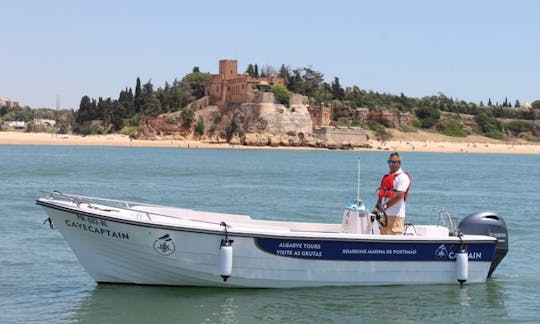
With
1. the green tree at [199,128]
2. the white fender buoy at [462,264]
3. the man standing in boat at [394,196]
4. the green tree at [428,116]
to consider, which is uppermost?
the green tree at [428,116]

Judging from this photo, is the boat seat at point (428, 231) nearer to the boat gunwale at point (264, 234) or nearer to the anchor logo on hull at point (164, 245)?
the boat gunwale at point (264, 234)

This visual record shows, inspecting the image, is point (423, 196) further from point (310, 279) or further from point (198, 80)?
point (198, 80)

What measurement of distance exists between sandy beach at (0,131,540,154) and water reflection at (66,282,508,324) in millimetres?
90245

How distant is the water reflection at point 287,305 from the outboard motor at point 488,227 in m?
0.76

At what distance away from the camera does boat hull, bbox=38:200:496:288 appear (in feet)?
35.2

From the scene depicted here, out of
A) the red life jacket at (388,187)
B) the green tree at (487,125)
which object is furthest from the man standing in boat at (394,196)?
the green tree at (487,125)

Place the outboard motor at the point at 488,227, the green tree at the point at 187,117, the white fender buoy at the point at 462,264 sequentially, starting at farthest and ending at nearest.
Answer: the green tree at the point at 187,117 < the outboard motor at the point at 488,227 < the white fender buoy at the point at 462,264

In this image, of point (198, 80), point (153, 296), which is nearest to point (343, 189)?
point (153, 296)

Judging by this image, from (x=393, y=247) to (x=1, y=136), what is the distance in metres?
112

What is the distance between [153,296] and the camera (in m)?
11.0

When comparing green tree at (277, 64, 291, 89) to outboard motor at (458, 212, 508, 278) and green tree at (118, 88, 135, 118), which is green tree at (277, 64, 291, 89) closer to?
green tree at (118, 88, 135, 118)

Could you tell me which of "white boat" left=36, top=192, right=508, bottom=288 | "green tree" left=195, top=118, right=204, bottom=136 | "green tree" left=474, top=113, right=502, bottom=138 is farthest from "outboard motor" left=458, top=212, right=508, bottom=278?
"green tree" left=474, top=113, right=502, bottom=138

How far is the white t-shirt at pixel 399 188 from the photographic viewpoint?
11219 mm

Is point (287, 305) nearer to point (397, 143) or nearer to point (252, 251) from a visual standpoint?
point (252, 251)
